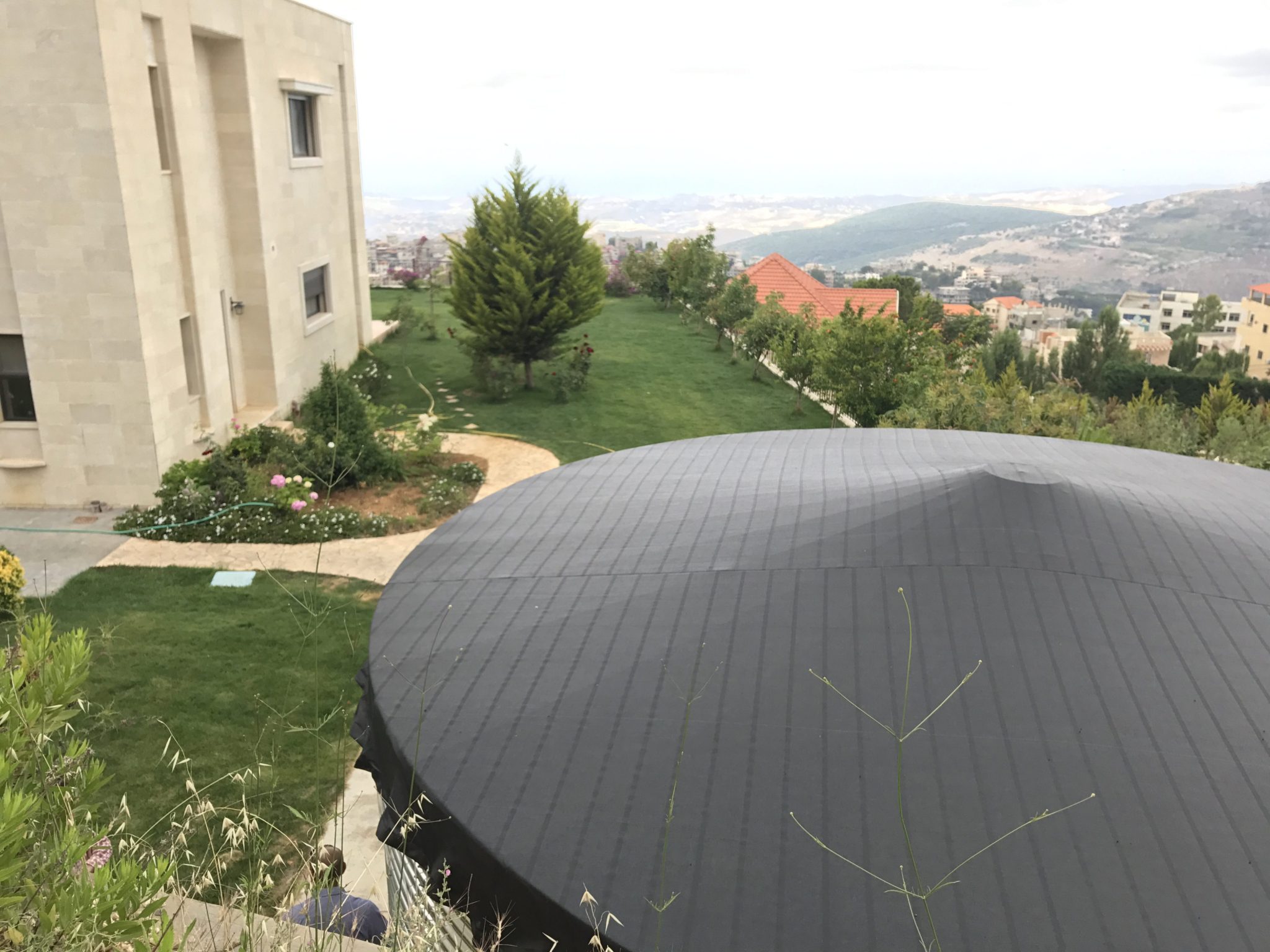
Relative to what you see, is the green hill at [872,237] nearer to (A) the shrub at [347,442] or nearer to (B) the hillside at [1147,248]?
(B) the hillside at [1147,248]

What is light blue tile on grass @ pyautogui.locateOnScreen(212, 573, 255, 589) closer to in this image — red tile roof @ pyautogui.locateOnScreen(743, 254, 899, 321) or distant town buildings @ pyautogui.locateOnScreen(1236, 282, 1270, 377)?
red tile roof @ pyautogui.locateOnScreen(743, 254, 899, 321)

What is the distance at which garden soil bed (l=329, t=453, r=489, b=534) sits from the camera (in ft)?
47.5

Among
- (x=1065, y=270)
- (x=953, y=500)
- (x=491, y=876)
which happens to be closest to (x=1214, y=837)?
(x=953, y=500)

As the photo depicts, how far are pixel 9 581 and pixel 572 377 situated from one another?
1360 centimetres

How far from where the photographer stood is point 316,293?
2125 cm

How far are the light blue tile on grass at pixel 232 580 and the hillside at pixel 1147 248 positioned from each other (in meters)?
154

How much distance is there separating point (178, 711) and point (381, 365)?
1561cm

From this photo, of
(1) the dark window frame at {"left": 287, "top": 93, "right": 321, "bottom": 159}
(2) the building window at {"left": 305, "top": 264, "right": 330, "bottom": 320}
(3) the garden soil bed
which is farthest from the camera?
(2) the building window at {"left": 305, "top": 264, "right": 330, "bottom": 320}

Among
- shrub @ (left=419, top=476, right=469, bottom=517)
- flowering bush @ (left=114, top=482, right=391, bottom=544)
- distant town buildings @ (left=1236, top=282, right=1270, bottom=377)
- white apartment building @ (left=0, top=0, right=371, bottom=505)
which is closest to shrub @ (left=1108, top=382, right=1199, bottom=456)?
shrub @ (left=419, top=476, right=469, bottom=517)

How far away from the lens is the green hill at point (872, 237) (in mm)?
165250

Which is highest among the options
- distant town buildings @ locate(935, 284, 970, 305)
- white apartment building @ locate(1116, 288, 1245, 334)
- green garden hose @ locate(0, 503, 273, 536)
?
green garden hose @ locate(0, 503, 273, 536)

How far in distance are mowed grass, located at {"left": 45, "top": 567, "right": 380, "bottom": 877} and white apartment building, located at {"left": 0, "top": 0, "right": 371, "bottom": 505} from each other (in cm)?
279

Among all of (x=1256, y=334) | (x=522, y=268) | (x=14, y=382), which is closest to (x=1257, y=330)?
(x=1256, y=334)

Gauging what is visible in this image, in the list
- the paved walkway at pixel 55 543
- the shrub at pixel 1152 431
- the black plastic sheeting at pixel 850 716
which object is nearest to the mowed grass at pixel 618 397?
the shrub at pixel 1152 431
